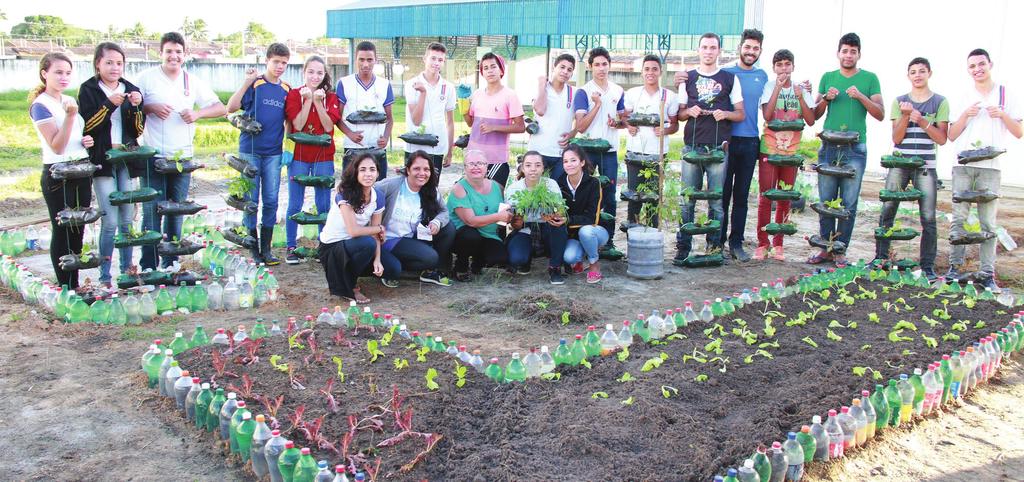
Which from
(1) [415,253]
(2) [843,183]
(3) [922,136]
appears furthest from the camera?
(2) [843,183]

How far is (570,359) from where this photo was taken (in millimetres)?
5664

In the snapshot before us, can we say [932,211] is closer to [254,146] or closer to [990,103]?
[990,103]

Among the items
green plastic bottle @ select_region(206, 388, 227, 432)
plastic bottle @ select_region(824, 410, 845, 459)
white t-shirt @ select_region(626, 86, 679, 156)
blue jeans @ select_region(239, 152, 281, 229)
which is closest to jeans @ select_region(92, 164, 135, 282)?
blue jeans @ select_region(239, 152, 281, 229)

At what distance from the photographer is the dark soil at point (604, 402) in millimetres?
4199

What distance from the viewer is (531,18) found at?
33.3m

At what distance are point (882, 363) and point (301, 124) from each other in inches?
215

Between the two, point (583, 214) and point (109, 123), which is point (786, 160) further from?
point (109, 123)

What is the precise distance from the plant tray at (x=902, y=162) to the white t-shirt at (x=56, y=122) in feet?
23.2

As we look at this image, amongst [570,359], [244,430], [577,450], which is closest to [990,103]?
[570,359]

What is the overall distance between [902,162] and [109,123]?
7.03 meters

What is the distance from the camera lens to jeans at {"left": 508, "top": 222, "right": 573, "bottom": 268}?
7.98 m

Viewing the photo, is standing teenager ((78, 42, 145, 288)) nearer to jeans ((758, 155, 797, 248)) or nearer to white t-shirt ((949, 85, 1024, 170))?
jeans ((758, 155, 797, 248))

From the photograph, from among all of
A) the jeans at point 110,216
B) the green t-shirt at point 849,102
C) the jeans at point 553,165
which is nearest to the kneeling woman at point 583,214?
the jeans at point 553,165

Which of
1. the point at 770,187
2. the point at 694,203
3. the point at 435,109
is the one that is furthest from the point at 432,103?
the point at 770,187
